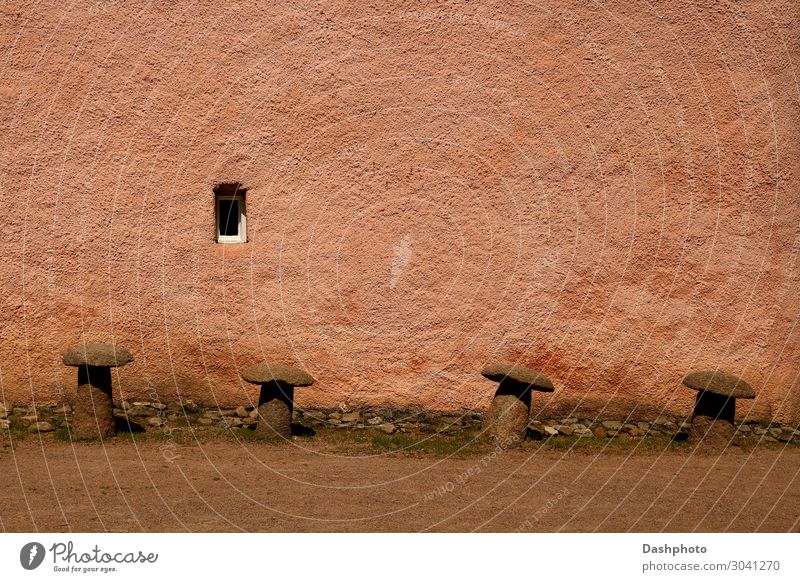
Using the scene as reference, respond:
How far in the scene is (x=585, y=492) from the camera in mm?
6953

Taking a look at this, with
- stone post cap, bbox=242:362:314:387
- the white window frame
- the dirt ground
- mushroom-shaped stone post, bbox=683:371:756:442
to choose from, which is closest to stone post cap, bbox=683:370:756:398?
mushroom-shaped stone post, bbox=683:371:756:442

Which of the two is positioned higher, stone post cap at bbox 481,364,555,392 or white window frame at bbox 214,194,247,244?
white window frame at bbox 214,194,247,244

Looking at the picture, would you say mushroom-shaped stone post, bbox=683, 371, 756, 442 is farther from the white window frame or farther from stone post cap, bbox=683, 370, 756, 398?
the white window frame

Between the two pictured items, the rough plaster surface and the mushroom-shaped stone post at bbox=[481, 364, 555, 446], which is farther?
the rough plaster surface

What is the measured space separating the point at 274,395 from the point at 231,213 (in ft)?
5.72

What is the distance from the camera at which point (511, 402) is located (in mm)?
8211

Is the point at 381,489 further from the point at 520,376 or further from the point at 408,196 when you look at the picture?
the point at 408,196

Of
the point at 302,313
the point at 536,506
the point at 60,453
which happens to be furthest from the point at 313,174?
the point at 536,506

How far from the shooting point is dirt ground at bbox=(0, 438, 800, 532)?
6.19 meters

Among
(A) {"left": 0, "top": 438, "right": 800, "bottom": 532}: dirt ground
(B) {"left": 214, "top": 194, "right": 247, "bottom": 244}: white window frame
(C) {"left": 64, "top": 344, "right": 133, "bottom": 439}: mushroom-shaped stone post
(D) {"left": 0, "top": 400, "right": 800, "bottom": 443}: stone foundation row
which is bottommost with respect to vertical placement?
(A) {"left": 0, "top": 438, "right": 800, "bottom": 532}: dirt ground

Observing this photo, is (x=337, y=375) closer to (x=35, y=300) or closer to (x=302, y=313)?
(x=302, y=313)

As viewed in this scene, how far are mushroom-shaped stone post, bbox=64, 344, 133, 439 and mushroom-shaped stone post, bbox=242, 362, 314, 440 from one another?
1022 millimetres
